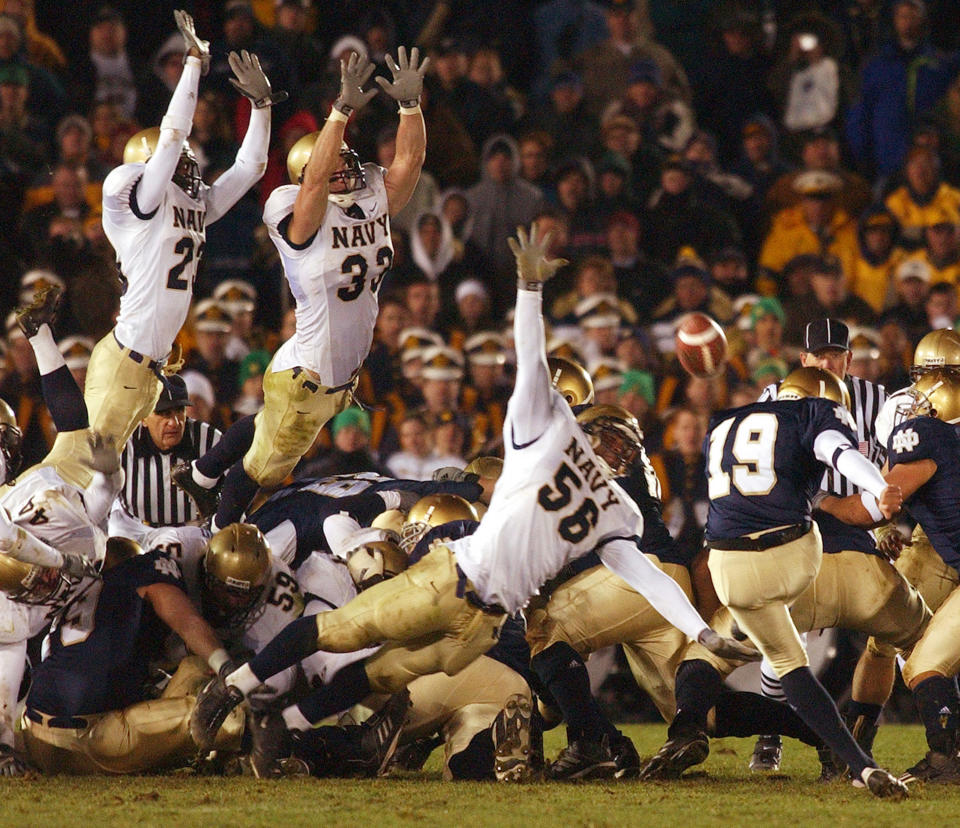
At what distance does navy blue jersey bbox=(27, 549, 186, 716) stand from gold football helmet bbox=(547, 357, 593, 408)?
2.38 meters

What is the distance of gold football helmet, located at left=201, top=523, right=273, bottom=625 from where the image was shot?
7.23 meters

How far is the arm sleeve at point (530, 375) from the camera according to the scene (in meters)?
6.31

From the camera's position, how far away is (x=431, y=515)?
7.62m

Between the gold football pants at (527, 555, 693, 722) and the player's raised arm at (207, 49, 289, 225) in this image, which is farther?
the player's raised arm at (207, 49, 289, 225)

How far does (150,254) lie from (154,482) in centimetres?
147

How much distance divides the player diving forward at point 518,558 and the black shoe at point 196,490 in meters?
2.12

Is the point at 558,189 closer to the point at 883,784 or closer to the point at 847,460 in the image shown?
the point at 847,460

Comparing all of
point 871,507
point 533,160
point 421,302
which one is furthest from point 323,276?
point 533,160

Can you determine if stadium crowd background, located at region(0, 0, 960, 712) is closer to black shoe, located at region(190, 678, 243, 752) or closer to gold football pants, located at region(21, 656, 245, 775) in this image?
gold football pants, located at region(21, 656, 245, 775)

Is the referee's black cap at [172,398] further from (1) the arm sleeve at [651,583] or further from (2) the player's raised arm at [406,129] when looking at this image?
(1) the arm sleeve at [651,583]

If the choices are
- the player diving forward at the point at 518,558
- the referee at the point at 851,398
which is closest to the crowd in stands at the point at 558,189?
the referee at the point at 851,398

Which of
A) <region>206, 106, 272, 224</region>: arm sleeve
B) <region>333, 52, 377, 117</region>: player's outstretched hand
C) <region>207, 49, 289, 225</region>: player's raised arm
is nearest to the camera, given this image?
<region>333, 52, 377, 117</region>: player's outstretched hand

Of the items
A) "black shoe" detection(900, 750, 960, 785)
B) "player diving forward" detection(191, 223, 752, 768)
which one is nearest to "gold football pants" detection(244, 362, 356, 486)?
"player diving forward" detection(191, 223, 752, 768)

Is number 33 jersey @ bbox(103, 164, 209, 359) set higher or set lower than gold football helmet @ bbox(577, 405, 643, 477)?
higher
